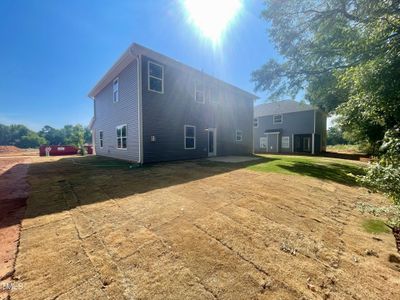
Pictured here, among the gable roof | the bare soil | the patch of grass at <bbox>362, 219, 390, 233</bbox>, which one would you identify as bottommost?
the patch of grass at <bbox>362, 219, 390, 233</bbox>

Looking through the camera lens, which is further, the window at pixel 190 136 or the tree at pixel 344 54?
the window at pixel 190 136

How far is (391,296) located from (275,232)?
127 cm

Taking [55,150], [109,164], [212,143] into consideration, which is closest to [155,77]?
[109,164]

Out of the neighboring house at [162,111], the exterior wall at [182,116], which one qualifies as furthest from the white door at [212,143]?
the exterior wall at [182,116]

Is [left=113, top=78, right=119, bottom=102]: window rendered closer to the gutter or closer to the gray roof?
the gutter

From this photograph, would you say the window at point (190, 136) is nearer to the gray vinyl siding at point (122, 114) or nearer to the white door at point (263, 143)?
the gray vinyl siding at point (122, 114)

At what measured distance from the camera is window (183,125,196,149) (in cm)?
1086

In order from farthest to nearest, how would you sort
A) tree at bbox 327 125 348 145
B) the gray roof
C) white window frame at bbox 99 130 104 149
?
1. tree at bbox 327 125 348 145
2. the gray roof
3. white window frame at bbox 99 130 104 149

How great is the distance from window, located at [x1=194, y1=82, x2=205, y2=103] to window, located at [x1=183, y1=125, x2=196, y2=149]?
2.00m

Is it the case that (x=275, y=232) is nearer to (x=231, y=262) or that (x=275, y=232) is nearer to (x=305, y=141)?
(x=231, y=262)

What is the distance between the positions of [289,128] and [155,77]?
65.8ft

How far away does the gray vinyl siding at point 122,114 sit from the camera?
9.31 metres

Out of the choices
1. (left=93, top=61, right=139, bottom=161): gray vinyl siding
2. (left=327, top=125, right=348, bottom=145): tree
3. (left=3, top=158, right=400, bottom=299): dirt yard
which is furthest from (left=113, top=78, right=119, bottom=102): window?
(left=327, top=125, right=348, bottom=145): tree

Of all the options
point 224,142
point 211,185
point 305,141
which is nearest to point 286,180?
point 211,185
